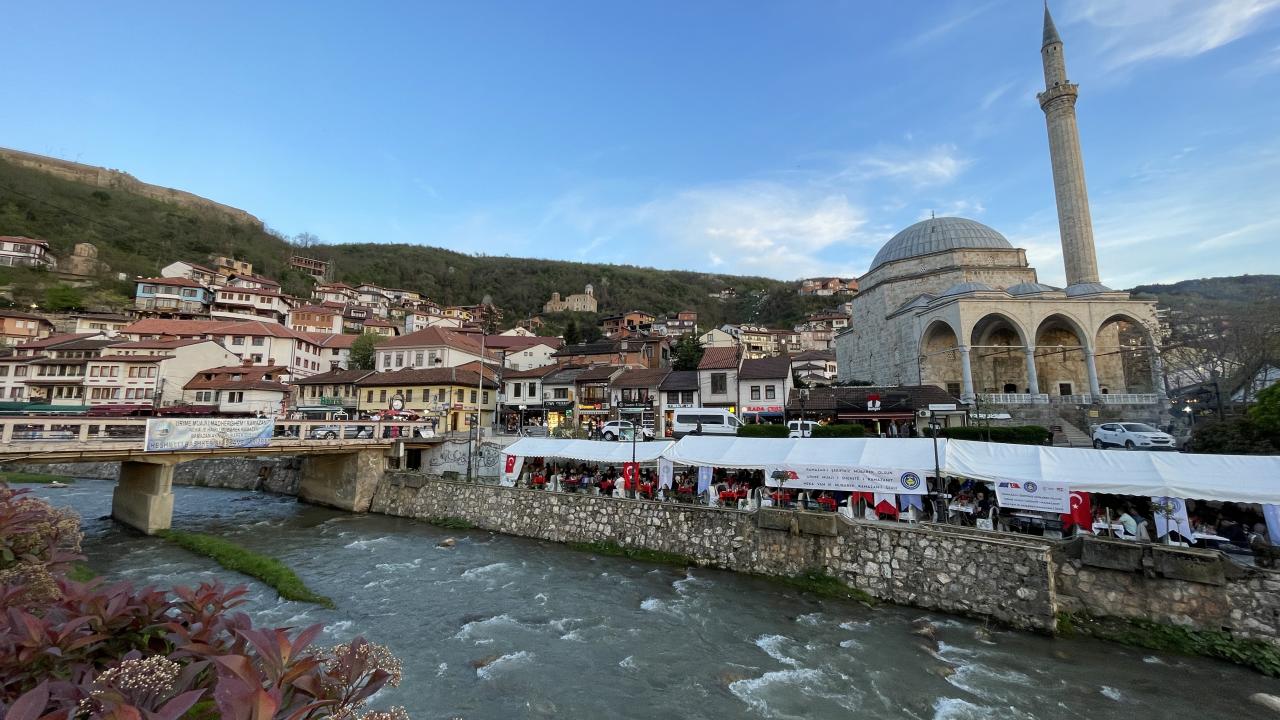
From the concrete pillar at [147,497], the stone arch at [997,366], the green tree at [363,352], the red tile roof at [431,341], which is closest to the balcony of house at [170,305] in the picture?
the green tree at [363,352]

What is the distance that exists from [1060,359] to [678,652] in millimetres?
40278

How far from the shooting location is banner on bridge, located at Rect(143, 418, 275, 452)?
1888 centimetres

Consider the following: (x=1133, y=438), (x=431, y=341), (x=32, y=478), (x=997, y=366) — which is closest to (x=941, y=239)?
(x=997, y=366)

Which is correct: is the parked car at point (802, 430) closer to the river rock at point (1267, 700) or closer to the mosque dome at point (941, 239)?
the river rock at point (1267, 700)

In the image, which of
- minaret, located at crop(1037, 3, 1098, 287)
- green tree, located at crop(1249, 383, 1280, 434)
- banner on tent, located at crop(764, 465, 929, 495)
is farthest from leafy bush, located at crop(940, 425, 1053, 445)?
minaret, located at crop(1037, 3, 1098, 287)

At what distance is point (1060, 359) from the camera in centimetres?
3753

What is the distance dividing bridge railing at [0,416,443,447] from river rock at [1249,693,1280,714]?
27354 millimetres

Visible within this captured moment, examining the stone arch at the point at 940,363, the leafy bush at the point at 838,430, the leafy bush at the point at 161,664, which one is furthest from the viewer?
the stone arch at the point at 940,363

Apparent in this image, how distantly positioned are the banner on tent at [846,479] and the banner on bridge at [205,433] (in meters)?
19.9

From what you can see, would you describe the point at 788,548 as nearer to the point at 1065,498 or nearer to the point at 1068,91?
the point at 1065,498

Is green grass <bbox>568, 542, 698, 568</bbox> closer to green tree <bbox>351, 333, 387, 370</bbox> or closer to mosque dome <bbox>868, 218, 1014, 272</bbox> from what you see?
mosque dome <bbox>868, 218, 1014, 272</bbox>

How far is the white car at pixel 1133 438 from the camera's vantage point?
830 inches

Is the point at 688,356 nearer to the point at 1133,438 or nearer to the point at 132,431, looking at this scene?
the point at 1133,438

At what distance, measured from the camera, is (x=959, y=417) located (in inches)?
1186
